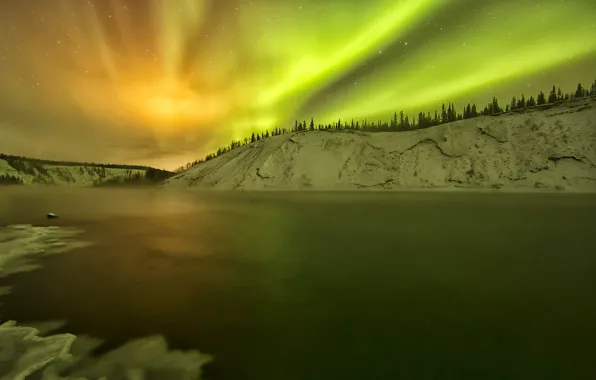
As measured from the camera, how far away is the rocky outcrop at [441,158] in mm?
76500

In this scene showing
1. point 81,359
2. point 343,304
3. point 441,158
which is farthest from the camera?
point 441,158

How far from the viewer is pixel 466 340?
6.52 meters

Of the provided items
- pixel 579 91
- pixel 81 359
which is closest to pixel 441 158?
pixel 579 91

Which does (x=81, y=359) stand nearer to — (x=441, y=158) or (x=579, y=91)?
(x=441, y=158)

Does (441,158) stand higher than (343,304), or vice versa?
(441,158)

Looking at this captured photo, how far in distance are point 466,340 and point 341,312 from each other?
291 centimetres

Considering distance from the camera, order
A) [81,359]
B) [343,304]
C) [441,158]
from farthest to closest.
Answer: [441,158] < [343,304] < [81,359]

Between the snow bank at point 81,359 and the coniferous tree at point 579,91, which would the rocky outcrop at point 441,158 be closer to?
the coniferous tree at point 579,91

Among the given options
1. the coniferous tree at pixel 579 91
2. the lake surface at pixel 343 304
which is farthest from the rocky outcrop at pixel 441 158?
the lake surface at pixel 343 304

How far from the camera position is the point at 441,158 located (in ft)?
305

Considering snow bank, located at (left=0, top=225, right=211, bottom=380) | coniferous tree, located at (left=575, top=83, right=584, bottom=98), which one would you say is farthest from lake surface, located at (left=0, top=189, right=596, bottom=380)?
coniferous tree, located at (left=575, top=83, right=584, bottom=98)

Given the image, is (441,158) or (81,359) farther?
(441,158)

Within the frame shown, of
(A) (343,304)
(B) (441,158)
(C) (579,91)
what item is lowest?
(A) (343,304)

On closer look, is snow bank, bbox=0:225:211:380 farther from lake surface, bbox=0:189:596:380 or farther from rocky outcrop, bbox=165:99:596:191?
rocky outcrop, bbox=165:99:596:191
